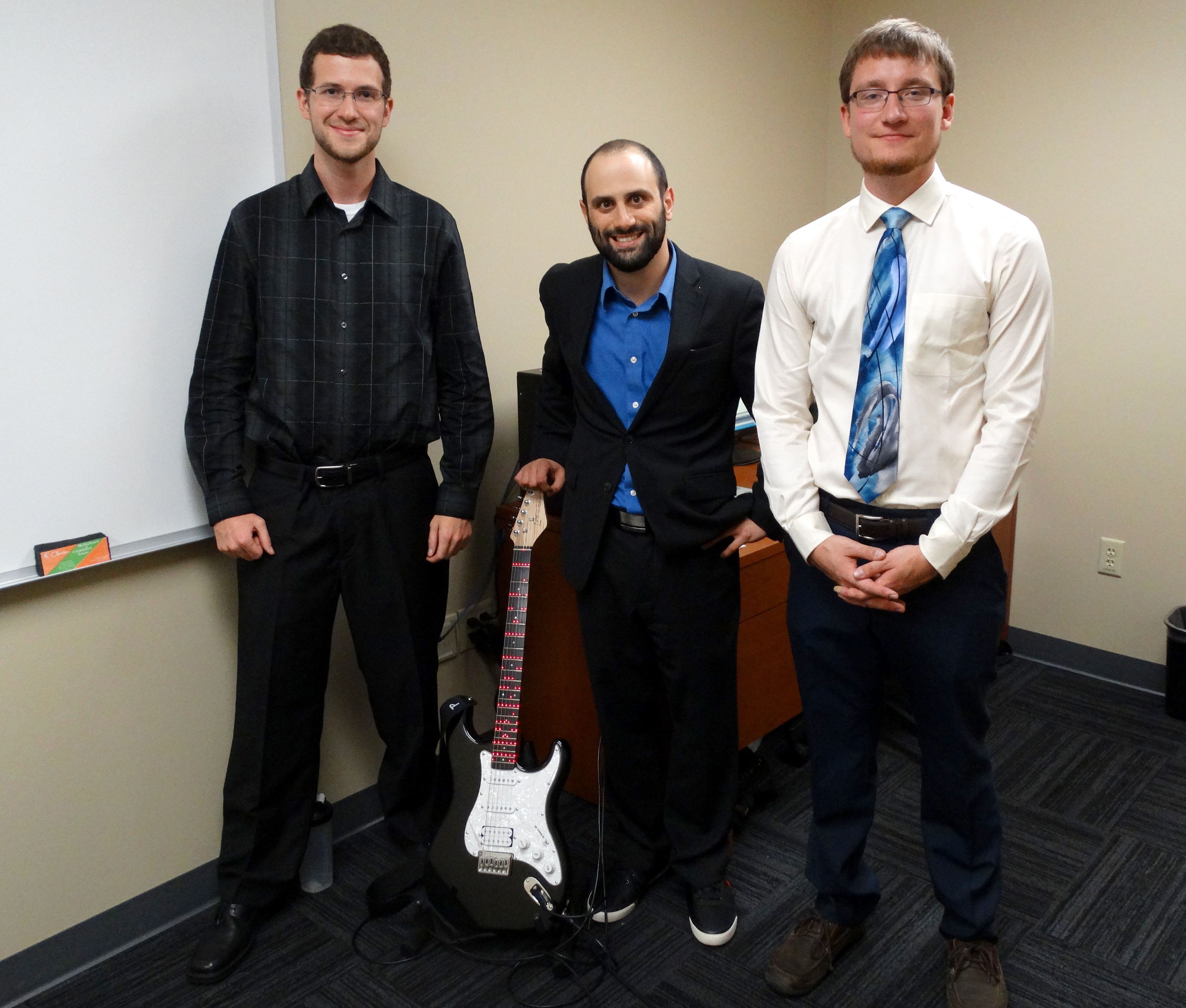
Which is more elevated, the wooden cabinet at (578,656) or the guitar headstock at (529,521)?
the guitar headstock at (529,521)

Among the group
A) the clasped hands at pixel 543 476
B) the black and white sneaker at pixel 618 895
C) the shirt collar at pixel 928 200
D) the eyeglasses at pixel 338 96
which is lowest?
the black and white sneaker at pixel 618 895

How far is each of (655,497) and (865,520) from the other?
1.32 feet

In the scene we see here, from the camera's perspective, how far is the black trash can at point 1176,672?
2.85 metres

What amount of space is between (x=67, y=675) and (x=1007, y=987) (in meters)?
1.86

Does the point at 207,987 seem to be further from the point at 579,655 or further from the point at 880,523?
the point at 880,523

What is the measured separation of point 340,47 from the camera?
176 centimetres

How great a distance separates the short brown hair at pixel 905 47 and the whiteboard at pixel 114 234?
1.16 m

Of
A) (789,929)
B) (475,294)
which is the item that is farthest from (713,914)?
(475,294)

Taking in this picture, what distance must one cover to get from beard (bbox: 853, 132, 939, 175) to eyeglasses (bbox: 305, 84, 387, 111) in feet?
2.89

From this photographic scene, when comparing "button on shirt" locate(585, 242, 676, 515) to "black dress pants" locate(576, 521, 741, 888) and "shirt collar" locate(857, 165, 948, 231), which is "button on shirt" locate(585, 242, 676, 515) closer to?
"black dress pants" locate(576, 521, 741, 888)

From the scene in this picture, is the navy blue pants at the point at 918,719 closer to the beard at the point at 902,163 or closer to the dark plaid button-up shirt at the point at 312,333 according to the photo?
the beard at the point at 902,163

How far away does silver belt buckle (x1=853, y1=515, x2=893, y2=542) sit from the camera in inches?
63.5

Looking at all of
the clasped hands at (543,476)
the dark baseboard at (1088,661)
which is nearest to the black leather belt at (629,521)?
the clasped hands at (543,476)

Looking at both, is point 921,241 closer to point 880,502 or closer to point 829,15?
point 880,502
